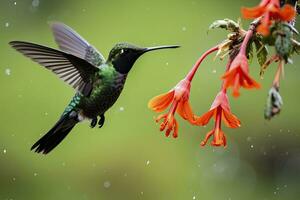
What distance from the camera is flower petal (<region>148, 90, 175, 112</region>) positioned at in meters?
1.94

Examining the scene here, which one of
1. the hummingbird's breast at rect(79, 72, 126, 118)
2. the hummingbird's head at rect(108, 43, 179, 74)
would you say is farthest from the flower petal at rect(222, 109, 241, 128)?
the hummingbird's breast at rect(79, 72, 126, 118)

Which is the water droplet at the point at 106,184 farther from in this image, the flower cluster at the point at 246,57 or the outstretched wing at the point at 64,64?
the flower cluster at the point at 246,57

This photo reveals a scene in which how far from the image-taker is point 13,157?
17.3ft

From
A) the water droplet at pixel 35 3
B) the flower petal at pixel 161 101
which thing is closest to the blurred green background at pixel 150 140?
the water droplet at pixel 35 3

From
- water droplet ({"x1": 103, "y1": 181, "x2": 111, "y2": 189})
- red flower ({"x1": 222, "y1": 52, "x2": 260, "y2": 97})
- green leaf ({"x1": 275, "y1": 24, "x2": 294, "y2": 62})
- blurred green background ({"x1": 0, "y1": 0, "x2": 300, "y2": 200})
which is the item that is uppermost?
green leaf ({"x1": 275, "y1": 24, "x2": 294, "y2": 62})

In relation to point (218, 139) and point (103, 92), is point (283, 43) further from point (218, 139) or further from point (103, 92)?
point (103, 92)

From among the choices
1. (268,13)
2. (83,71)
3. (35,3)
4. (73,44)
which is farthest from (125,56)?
(35,3)

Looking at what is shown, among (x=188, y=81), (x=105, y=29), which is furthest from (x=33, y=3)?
(x=188, y=81)

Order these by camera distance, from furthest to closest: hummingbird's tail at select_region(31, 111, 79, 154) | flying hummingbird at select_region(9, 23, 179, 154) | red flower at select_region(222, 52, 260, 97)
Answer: hummingbird's tail at select_region(31, 111, 79, 154) → flying hummingbird at select_region(9, 23, 179, 154) → red flower at select_region(222, 52, 260, 97)

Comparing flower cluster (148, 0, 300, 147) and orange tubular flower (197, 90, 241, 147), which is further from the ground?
flower cluster (148, 0, 300, 147)

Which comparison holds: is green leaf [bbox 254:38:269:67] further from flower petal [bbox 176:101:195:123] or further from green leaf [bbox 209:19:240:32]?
flower petal [bbox 176:101:195:123]

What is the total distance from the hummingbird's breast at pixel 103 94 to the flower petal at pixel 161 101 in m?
0.68

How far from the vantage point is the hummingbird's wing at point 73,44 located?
8.96 feet

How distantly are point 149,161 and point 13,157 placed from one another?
1019 mm
